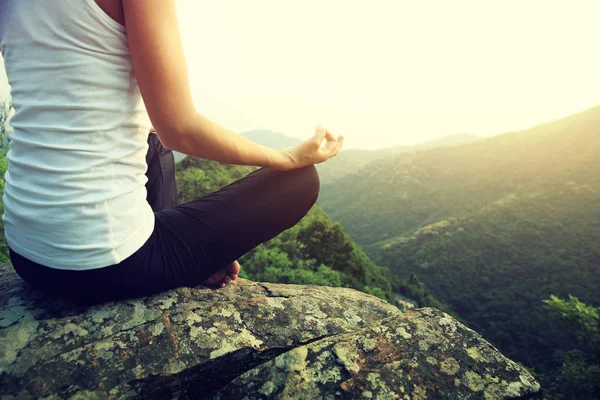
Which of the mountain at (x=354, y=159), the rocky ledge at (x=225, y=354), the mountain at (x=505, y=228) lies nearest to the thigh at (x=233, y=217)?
the rocky ledge at (x=225, y=354)

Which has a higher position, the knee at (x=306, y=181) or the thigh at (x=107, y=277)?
the knee at (x=306, y=181)

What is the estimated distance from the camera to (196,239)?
5.08 feet

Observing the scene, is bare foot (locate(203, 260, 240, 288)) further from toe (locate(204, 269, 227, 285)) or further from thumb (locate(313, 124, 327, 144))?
thumb (locate(313, 124, 327, 144))

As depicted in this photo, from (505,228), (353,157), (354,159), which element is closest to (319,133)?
(505,228)

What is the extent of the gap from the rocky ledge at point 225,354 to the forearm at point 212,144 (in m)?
0.82

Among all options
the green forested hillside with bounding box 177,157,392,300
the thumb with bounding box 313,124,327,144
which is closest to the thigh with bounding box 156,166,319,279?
the thumb with bounding box 313,124,327,144

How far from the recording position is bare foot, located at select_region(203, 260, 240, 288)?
1980 mm

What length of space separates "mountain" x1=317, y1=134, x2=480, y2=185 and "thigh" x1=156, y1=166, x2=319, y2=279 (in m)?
97.8

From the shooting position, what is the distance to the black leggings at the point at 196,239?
139 centimetres

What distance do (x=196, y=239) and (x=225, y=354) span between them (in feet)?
1.70

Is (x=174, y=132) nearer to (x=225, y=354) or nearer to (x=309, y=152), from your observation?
(x=309, y=152)

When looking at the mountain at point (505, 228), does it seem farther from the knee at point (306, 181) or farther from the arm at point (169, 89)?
the arm at point (169, 89)

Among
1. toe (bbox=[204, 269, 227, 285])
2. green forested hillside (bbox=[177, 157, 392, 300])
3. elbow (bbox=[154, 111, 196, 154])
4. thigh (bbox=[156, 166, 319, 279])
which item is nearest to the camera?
elbow (bbox=[154, 111, 196, 154])

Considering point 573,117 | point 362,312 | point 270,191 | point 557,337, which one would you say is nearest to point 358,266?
point 362,312
